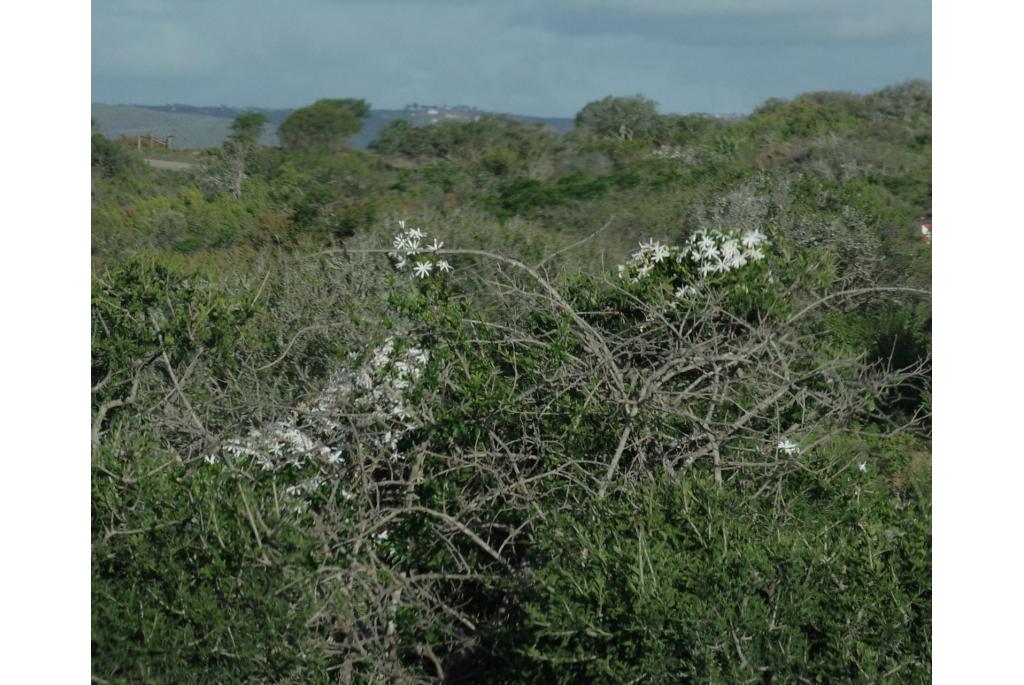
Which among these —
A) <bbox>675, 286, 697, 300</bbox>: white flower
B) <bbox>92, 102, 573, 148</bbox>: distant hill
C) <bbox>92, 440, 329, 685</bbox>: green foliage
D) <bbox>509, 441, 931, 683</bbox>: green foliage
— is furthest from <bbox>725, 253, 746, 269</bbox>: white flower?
<bbox>92, 102, 573, 148</bbox>: distant hill

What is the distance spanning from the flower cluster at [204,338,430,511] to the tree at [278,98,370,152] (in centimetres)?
2390

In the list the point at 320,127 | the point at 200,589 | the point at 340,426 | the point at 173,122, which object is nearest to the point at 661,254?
the point at 340,426

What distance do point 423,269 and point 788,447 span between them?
1792 mm

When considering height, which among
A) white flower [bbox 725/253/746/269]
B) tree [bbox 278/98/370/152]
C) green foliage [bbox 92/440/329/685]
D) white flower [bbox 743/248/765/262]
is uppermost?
tree [bbox 278/98/370/152]

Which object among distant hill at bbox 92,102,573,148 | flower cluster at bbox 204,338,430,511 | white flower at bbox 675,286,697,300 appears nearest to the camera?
flower cluster at bbox 204,338,430,511

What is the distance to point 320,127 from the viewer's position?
29.6 metres

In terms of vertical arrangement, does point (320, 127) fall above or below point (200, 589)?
above

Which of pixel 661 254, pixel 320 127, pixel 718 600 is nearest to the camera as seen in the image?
pixel 718 600

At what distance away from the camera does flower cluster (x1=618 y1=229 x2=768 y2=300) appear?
5238 millimetres

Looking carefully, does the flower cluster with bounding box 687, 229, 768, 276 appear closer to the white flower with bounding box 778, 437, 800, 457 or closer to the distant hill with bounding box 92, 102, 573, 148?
the white flower with bounding box 778, 437, 800, 457

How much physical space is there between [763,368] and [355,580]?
5.86ft

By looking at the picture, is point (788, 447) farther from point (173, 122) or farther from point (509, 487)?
point (173, 122)

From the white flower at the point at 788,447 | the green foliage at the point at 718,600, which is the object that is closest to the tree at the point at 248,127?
the white flower at the point at 788,447

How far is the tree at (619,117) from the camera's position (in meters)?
32.4
